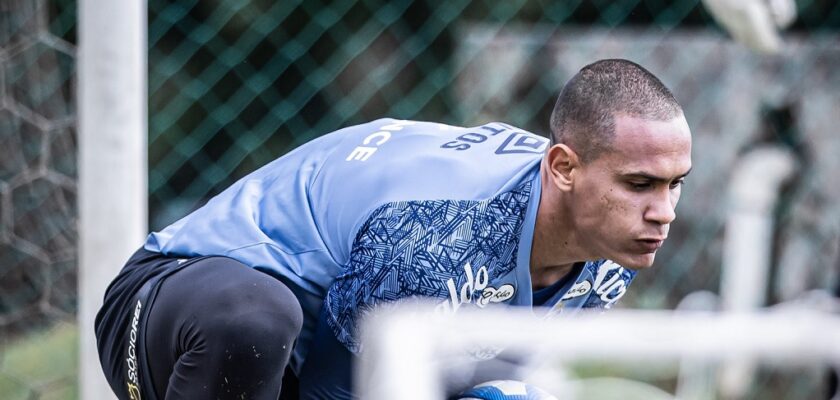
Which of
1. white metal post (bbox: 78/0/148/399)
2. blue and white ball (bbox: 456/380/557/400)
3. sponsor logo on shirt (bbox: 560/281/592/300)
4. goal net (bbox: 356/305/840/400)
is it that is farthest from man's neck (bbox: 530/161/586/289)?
white metal post (bbox: 78/0/148/399)

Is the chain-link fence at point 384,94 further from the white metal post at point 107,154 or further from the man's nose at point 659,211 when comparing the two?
the man's nose at point 659,211

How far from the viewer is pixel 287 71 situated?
4227 millimetres

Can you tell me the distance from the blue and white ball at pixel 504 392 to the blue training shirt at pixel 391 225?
22 cm

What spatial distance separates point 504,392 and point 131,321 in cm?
73

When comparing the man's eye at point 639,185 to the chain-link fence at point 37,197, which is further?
the chain-link fence at point 37,197

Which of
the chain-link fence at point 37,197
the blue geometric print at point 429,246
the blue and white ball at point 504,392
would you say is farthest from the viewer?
the chain-link fence at point 37,197

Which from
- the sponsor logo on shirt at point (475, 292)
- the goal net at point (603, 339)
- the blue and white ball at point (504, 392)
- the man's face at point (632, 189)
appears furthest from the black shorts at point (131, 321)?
the goal net at point (603, 339)

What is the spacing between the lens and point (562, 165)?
8.12ft

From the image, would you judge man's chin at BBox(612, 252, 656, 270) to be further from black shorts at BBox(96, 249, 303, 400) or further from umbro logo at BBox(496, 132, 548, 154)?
black shorts at BBox(96, 249, 303, 400)

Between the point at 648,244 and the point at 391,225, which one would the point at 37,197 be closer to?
the point at 391,225

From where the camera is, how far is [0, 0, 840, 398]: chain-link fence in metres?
3.93

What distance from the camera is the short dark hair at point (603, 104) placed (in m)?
2.45

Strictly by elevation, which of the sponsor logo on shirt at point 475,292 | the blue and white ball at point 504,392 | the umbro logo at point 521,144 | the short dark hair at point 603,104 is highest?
the short dark hair at point 603,104

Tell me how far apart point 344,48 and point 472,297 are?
6.61 feet
